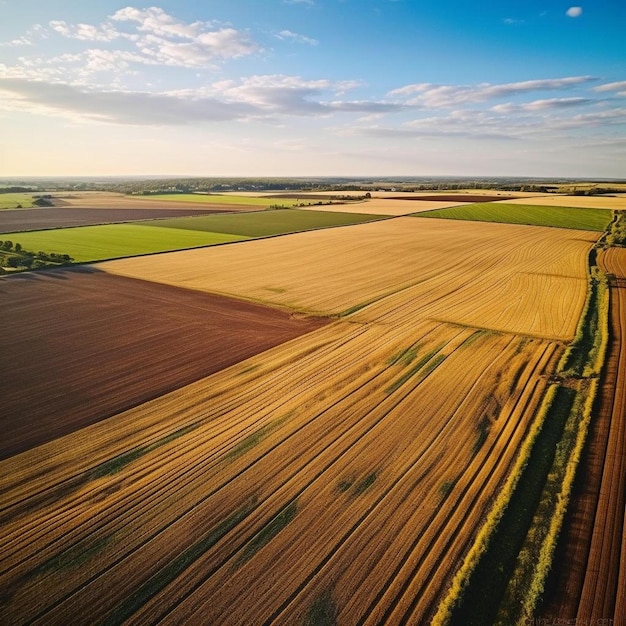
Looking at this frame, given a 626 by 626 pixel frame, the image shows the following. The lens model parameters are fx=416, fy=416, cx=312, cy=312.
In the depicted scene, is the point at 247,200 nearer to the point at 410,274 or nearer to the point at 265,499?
the point at 410,274

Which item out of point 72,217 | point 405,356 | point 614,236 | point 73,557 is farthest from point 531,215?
point 73,557

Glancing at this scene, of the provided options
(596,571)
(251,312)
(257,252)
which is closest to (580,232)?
(257,252)

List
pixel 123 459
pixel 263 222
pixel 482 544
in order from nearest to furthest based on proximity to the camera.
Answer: pixel 482 544, pixel 123 459, pixel 263 222

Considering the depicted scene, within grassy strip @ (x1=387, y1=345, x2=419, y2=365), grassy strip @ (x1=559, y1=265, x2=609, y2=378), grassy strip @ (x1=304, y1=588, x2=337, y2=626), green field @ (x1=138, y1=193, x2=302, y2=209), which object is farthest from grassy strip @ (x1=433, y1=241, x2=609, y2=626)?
green field @ (x1=138, y1=193, x2=302, y2=209)

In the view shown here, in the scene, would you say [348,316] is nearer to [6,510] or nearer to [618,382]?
[618,382]

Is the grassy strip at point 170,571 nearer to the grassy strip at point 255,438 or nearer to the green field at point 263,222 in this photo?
the grassy strip at point 255,438

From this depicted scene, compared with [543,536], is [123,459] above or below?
above

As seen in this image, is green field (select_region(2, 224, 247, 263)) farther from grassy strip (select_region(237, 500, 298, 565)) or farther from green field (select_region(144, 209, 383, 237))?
grassy strip (select_region(237, 500, 298, 565))
